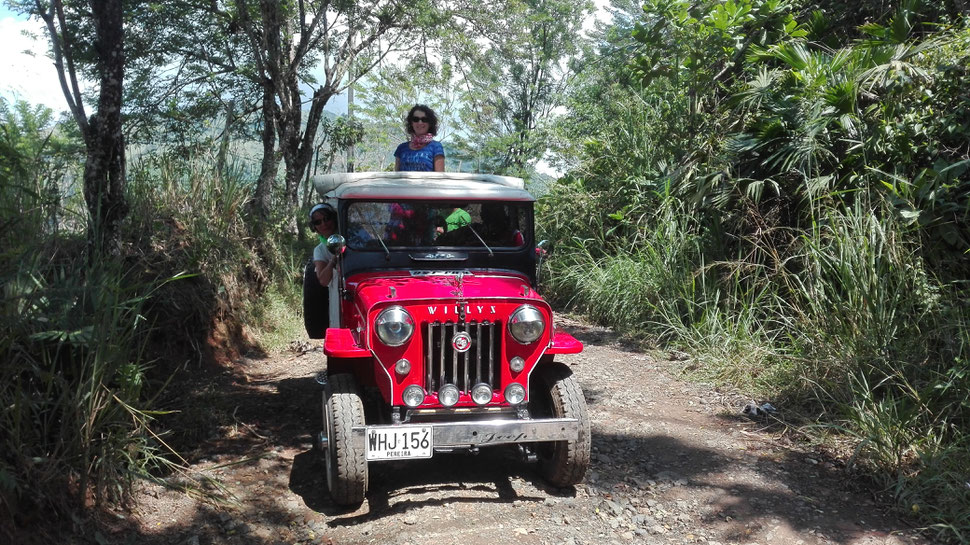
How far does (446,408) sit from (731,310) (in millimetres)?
4026

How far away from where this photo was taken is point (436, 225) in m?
4.93

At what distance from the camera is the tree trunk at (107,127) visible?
5.09 m

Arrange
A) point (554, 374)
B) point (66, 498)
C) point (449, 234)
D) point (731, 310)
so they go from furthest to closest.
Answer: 1. point (731, 310)
2. point (449, 234)
3. point (554, 374)
4. point (66, 498)

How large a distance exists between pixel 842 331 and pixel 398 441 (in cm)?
356

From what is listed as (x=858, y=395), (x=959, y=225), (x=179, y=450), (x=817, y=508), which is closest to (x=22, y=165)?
(x=179, y=450)

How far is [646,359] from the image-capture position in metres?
7.57

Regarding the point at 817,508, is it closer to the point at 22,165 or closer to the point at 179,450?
the point at 179,450

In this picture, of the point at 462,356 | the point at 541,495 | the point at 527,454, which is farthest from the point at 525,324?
the point at 541,495

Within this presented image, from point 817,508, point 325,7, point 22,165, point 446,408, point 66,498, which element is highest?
point 325,7

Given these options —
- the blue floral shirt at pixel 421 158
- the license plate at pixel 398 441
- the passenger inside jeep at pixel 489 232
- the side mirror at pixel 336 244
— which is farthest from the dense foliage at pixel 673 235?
the blue floral shirt at pixel 421 158

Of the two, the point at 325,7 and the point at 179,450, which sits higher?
the point at 325,7

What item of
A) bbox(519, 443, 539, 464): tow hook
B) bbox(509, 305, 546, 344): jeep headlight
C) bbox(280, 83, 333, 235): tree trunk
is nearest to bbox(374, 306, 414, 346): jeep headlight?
bbox(509, 305, 546, 344): jeep headlight

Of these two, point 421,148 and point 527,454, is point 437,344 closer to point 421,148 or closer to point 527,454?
point 527,454

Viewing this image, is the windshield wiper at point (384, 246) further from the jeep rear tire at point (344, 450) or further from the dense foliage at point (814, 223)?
the dense foliage at point (814, 223)
